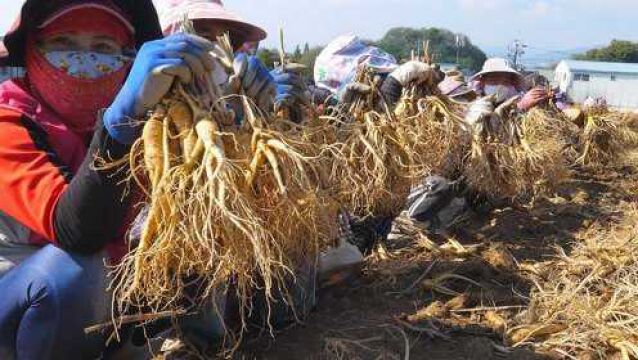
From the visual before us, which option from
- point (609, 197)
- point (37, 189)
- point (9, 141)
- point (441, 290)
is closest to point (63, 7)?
point (9, 141)

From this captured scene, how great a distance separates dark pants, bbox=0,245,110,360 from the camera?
5.45 ft

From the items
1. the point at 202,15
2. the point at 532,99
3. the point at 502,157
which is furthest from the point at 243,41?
the point at 532,99

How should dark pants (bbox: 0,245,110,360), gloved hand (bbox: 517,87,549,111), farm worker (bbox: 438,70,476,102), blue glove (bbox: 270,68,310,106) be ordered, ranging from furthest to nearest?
gloved hand (bbox: 517,87,549,111) < farm worker (bbox: 438,70,476,102) < blue glove (bbox: 270,68,310,106) < dark pants (bbox: 0,245,110,360)

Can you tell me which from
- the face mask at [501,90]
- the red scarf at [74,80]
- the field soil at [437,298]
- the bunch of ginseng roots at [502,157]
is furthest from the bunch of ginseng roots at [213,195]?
the face mask at [501,90]

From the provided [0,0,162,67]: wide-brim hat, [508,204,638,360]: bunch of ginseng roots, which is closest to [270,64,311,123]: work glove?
[0,0,162,67]: wide-brim hat

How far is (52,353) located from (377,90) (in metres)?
1.75

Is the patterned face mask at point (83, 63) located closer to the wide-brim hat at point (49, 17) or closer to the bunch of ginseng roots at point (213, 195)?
the wide-brim hat at point (49, 17)

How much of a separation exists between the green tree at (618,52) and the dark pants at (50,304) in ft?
226

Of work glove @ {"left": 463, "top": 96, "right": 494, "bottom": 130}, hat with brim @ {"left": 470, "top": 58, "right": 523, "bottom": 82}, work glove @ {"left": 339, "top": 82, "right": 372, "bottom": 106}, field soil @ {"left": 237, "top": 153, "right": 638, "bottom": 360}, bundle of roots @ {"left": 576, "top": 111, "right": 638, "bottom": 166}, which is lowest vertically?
bundle of roots @ {"left": 576, "top": 111, "right": 638, "bottom": 166}

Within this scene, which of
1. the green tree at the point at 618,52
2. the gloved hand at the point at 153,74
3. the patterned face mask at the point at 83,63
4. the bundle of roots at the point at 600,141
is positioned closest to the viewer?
the gloved hand at the point at 153,74

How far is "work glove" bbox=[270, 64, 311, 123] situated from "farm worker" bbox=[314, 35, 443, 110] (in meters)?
0.77

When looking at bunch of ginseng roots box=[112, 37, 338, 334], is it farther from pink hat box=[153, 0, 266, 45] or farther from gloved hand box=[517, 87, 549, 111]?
gloved hand box=[517, 87, 549, 111]

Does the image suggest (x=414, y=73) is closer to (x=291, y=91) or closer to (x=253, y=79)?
(x=291, y=91)

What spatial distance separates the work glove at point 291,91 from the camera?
6.86 ft
